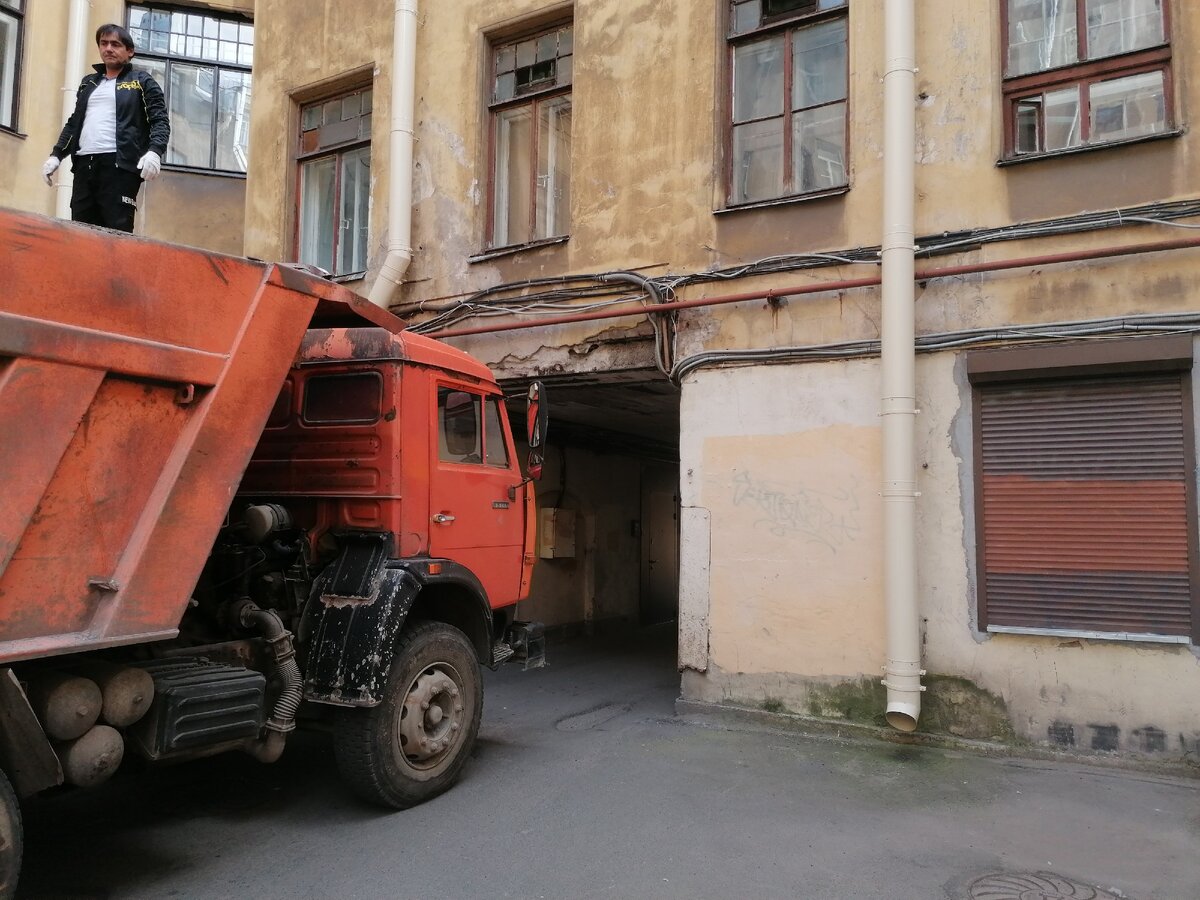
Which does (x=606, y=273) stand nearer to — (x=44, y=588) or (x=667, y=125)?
(x=667, y=125)

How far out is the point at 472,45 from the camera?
903cm

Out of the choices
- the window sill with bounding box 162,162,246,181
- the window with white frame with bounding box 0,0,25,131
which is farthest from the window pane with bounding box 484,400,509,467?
the window with white frame with bounding box 0,0,25,131

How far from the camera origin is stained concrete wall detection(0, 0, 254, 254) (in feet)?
37.3

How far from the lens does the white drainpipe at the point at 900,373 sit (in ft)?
20.1

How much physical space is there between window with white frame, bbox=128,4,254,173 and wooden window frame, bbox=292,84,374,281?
237 centimetres

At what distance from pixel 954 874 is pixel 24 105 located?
13.4m

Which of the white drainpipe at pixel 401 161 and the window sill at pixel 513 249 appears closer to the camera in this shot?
the window sill at pixel 513 249

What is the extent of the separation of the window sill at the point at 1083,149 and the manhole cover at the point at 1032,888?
4682mm

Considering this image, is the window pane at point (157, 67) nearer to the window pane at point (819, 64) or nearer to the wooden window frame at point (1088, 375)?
the window pane at point (819, 64)

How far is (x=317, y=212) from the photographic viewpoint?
10.5m

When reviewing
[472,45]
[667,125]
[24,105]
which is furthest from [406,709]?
[24,105]

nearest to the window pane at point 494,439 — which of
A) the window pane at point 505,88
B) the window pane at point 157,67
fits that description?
the window pane at point 505,88

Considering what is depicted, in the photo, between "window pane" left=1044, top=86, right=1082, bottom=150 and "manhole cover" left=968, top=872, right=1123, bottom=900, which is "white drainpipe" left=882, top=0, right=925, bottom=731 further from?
"manhole cover" left=968, top=872, right=1123, bottom=900

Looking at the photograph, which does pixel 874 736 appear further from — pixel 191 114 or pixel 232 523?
pixel 191 114
